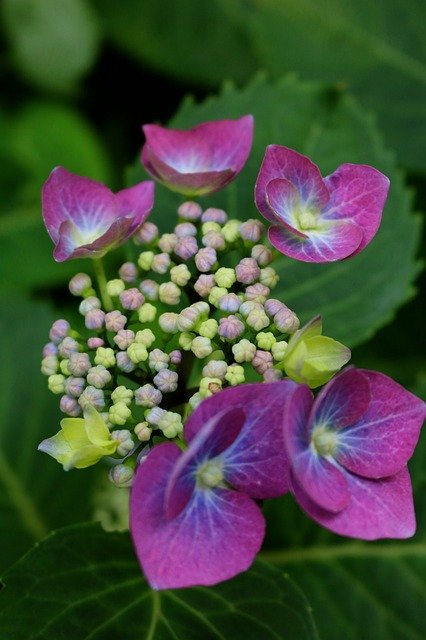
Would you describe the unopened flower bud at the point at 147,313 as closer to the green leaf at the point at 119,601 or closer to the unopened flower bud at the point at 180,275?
the unopened flower bud at the point at 180,275

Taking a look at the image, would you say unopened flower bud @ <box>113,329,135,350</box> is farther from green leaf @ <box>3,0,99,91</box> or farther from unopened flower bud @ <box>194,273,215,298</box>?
green leaf @ <box>3,0,99,91</box>

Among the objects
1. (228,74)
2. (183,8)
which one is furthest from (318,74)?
(183,8)

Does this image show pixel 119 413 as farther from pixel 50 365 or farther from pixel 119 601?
pixel 119 601

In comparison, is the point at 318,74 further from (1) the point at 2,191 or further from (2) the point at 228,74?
(1) the point at 2,191

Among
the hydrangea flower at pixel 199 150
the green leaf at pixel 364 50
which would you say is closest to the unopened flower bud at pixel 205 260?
the hydrangea flower at pixel 199 150

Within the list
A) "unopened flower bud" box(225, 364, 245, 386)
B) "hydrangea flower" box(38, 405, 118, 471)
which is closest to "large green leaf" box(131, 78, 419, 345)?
"unopened flower bud" box(225, 364, 245, 386)

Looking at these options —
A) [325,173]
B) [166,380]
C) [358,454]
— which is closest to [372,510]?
[358,454]
